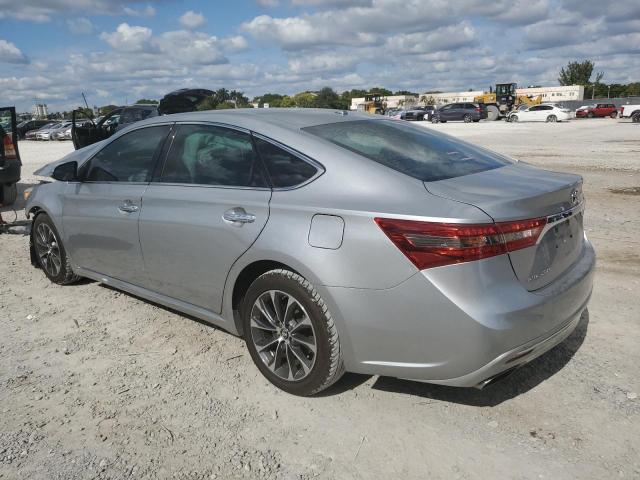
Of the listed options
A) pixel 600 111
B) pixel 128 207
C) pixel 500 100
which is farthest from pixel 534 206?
pixel 600 111

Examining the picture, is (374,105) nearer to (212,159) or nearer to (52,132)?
(52,132)

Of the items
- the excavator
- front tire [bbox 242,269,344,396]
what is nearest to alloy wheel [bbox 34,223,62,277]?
front tire [bbox 242,269,344,396]

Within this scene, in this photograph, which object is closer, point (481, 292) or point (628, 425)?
point (481, 292)

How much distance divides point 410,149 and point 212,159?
4.24ft

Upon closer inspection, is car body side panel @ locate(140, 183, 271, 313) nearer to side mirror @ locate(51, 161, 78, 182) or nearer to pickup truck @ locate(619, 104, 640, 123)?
side mirror @ locate(51, 161, 78, 182)

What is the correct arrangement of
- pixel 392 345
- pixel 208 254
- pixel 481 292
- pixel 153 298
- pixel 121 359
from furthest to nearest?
pixel 153 298 < pixel 121 359 < pixel 208 254 < pixel 392 345 < pixel 481 292

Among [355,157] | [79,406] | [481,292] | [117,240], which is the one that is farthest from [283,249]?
[117,240]

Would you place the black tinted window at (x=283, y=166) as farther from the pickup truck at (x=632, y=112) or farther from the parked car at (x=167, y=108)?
the pickup truck at (x=632, y=112)

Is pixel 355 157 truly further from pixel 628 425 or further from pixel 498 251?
pixel 628 425

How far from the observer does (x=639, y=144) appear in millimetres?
19688

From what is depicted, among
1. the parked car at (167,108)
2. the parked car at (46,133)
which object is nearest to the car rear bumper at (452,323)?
the parked car at (167,108)

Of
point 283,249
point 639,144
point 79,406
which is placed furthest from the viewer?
point 639,144

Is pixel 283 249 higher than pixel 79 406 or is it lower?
higher

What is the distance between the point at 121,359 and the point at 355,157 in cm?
213
